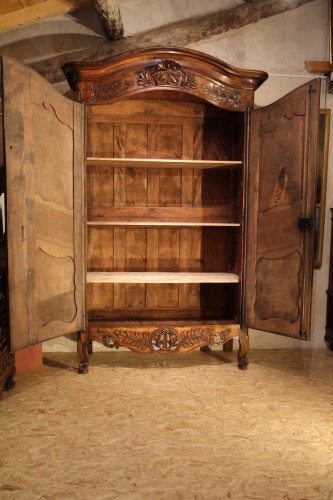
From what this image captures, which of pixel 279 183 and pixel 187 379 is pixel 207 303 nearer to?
pixel 187 379

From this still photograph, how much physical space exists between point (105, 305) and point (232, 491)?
1.89 m

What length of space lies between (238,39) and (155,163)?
1.26 metres

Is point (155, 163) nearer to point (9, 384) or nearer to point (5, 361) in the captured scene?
point (5, 361)

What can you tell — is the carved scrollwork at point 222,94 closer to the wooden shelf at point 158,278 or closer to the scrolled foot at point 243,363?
the wooden shelf at point 158,278

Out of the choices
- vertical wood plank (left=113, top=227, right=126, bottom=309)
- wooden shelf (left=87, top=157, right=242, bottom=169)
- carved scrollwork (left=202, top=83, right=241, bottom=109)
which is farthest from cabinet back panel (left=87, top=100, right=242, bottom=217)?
carved scrollwork (left=202, top=83, right=241, bottom=109)

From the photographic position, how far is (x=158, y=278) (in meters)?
2.81

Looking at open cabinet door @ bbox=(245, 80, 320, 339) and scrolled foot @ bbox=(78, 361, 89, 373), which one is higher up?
open cabinet door @ bbox=(245, 80, 320, 339)

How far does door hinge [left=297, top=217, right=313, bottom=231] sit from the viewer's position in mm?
2439

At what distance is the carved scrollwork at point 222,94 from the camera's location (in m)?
2.64

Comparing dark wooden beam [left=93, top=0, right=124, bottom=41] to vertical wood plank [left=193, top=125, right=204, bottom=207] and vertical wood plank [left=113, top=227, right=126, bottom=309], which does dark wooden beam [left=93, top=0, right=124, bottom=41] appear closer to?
vertical wood plank [left=193, top=125, right=204, bottom=207]

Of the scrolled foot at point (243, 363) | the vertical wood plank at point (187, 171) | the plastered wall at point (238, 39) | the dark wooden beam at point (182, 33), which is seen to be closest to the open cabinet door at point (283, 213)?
the scrolled foot at point (243, 363)

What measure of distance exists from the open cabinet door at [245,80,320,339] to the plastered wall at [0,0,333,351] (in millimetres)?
792

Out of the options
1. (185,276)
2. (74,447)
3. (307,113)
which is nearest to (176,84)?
(307,113)

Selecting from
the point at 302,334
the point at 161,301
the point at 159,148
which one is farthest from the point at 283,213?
the point at 161,301
